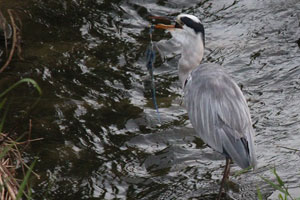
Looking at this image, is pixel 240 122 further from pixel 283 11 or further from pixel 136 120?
pixel 283 11

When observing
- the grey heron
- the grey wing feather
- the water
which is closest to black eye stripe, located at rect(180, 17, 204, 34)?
the grey heron

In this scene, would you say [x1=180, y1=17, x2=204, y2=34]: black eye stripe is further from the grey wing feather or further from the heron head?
the grey wing feather

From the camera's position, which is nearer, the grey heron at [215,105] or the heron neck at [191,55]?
the grey heron at [215,105]

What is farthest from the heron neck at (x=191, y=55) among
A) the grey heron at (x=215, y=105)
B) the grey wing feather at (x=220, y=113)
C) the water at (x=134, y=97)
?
the water at (x=134, y=97)

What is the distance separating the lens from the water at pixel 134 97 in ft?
17.1

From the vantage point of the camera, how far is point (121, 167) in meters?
5.39

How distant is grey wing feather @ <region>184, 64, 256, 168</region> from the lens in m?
4.66

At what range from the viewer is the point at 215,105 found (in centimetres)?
510

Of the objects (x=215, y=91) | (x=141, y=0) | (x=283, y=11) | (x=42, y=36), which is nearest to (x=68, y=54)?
(x=42, y=36)

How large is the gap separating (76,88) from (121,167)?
1.41 meters

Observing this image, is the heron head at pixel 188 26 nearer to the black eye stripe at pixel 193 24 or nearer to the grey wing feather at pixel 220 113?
the black eye stripe at pixel 193 24

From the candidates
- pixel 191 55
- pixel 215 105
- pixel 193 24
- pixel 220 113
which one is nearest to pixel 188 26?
pixel 193 24

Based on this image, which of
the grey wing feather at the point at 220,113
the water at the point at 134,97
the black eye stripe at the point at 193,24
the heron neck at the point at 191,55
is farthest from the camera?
the heron neck at the point at 191,55

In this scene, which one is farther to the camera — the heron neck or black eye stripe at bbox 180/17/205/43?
the heron neck
